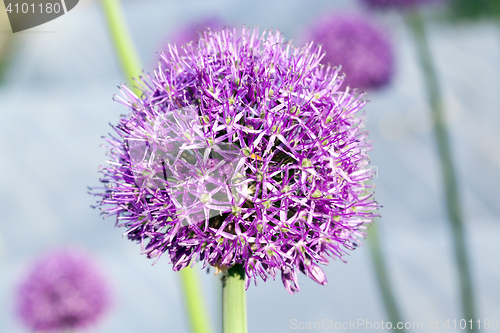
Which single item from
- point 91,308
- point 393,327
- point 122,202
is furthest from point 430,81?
point 91,308

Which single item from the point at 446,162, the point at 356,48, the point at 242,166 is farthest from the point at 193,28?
the point at 242,166

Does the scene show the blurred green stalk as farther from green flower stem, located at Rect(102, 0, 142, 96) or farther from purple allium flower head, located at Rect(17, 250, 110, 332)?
purple allium flower head, located at Rect(17, 250, 110, 332)

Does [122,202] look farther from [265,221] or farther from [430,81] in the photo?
[430,81]

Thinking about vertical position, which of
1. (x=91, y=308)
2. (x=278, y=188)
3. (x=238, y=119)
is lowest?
(x=91, y=308)

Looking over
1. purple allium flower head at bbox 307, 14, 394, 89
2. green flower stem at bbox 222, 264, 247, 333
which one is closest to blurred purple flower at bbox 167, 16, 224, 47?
purple allium flower head at bbox 307, 14, 394, 89

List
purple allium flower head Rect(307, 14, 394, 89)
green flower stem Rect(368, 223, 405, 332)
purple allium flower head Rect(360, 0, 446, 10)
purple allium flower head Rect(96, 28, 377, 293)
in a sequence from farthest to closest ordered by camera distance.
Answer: purple allium flower head Rect(360, 0, 446, 10)
purple allium flower head Rect(307, 14, 394, 89)
green flower stem Rect(368, 223, 405, 332)
purple allium flower head Rect(96, 28, 377, 293)

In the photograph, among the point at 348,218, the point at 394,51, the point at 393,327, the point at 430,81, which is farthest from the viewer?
the point at 394,51

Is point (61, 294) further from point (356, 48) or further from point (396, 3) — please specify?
point (396, 3)
